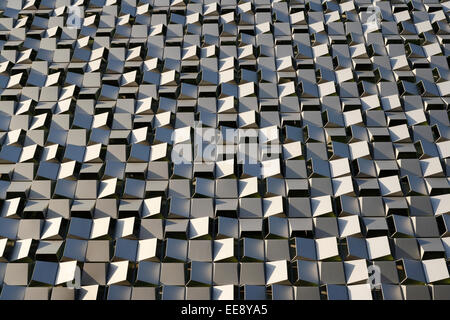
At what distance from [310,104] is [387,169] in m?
2.07

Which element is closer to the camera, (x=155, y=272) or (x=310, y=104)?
(x=155, y=272)

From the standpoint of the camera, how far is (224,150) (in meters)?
9.23

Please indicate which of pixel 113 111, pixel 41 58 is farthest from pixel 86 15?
pixel 113 111

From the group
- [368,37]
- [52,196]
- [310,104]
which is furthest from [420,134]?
[52,196]

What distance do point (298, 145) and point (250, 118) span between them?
3.75 ft

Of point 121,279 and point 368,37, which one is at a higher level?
point 368,37

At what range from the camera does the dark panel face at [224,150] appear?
7.83 meters

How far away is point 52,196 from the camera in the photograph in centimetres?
870

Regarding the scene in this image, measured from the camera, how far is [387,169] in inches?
351

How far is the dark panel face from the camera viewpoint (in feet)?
25.7

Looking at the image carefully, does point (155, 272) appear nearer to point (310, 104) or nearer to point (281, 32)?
point (310, 104)
